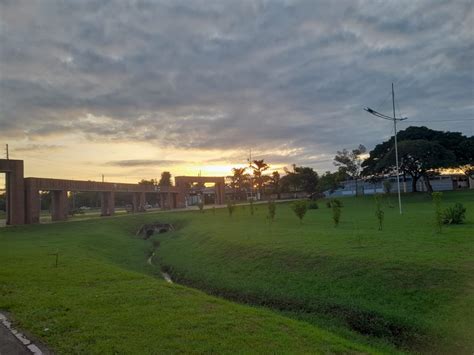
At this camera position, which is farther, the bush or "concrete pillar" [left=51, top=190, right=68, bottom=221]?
"concrete pillar" [left=51, top=190, right=68, bottom=221]

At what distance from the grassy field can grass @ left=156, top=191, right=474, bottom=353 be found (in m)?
0.03

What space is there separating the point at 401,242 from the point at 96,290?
9296 mm

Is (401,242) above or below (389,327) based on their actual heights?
above

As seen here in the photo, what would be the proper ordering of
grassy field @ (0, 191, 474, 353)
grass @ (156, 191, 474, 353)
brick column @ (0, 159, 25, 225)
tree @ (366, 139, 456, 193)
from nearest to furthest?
grassy field @ (0, 191, 474, 353) → grass @ (156, 191, 474, 353) → brick column @ (0, 159, 25, 225) → tree @ (366, 139, 456, 193)

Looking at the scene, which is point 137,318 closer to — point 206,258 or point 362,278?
point 362,278

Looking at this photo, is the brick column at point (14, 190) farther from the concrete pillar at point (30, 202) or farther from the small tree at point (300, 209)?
the small tree at point (300, 209)

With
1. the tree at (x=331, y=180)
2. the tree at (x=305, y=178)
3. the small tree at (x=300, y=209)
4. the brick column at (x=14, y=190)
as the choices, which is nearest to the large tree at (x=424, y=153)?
the tree at (x=331, y=180)

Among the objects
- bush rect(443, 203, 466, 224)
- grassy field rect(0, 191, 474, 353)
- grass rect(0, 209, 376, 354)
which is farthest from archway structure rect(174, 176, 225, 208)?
grass rect(0, 209, 376, 354)

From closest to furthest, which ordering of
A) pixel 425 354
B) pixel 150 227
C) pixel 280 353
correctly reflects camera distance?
pixel 280 353, pixel 425 354, pixel 150 227

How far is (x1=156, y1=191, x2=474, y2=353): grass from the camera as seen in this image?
281 inches

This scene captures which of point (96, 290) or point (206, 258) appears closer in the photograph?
point (96, 290)

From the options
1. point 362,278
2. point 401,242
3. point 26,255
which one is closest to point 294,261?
point 362,278

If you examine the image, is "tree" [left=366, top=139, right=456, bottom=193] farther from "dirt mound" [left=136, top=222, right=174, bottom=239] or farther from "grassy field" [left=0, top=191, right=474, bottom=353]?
"grassy field" [left=0, top=191, right=474, bottom=353]

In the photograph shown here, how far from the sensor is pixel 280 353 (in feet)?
17.8
